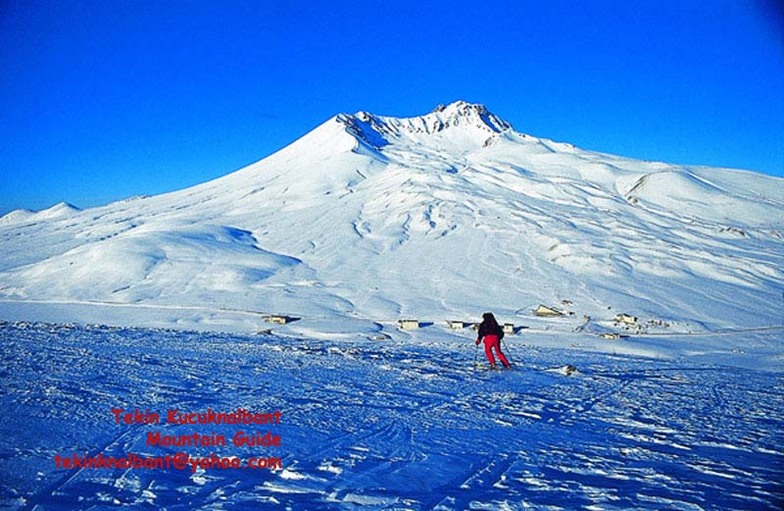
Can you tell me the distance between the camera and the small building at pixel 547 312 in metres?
43.2

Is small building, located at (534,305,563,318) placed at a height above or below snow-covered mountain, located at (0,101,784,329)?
below

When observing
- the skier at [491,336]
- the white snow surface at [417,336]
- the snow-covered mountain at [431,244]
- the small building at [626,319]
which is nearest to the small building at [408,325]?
the white snow surface at [417,336]

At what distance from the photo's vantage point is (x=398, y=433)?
8750 millimetres

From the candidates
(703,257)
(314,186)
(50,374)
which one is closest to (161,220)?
(314,186)

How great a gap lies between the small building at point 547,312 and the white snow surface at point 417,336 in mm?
966

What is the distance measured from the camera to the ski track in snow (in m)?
6.32

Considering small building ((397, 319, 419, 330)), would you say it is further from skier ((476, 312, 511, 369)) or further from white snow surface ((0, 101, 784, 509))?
skier ((476, 312, 511, 369))

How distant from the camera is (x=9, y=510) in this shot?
563cm

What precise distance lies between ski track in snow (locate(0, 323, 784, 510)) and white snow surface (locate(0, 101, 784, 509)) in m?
0.05

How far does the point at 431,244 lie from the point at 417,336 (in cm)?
4174

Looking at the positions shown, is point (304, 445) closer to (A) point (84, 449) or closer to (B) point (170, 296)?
(A) point (84, 449)

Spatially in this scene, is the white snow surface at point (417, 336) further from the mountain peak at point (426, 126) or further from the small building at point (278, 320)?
the mountain peak at point (426, 126)

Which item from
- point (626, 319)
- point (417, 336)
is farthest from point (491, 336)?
point (626, 319)

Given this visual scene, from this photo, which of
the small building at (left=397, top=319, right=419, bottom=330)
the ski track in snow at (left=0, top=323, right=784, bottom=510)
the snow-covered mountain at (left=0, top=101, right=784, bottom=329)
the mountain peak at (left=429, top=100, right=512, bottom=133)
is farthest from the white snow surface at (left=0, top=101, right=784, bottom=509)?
the mountain peak at (left=429, top=100, right=512, bottom=133)
